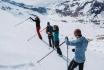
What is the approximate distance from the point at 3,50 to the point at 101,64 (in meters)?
5.98

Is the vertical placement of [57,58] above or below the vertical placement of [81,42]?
below

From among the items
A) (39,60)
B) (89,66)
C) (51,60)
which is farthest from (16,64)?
(89,66)

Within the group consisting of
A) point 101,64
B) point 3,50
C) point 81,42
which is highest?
point 81,42

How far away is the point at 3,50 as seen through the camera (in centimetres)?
1838

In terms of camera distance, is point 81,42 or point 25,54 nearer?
point 81,42

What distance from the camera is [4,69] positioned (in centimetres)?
1382

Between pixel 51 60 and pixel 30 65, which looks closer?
pixel 30 65

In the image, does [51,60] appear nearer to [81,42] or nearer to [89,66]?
[89,66]

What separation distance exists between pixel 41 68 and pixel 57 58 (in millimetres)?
3530

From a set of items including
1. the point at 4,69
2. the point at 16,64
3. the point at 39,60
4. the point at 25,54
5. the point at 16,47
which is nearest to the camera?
the point at 4,69

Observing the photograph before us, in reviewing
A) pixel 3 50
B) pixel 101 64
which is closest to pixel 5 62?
pixel 3 50

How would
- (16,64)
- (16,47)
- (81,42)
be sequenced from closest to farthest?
(81,42) → (16,64) → (16,47)

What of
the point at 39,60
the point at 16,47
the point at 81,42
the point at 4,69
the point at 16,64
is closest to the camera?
the point at 81,42

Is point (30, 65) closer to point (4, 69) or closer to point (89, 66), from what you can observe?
point (4, 69)
